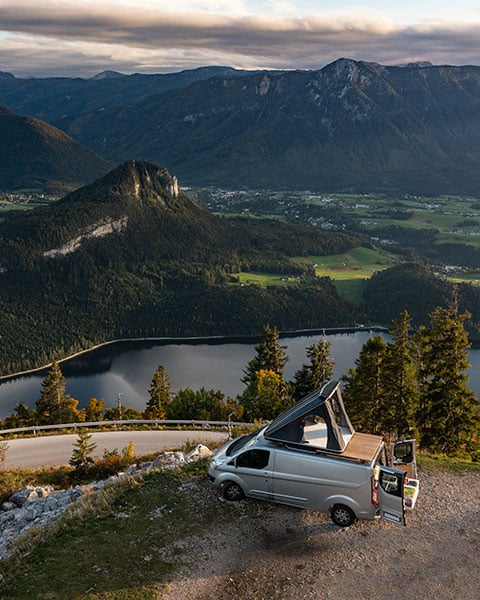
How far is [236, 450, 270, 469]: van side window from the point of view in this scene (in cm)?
2112

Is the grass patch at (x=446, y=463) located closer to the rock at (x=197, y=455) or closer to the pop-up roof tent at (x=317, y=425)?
the pop-up roof tent at (x=317, y=425)

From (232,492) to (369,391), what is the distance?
29.5 meters

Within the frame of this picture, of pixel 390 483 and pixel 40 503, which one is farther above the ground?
pixel 390 483

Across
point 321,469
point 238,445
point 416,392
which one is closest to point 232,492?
point 238,445

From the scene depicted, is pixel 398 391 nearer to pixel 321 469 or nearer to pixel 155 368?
pixel 321 469

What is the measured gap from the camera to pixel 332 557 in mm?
18641

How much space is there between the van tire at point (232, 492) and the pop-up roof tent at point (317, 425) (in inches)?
93.6

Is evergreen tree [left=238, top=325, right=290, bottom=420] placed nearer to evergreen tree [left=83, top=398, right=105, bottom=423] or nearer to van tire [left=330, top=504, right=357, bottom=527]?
evergreen tree [left=83, top=398, right=105, bottom=423]

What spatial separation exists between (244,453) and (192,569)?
467 cm

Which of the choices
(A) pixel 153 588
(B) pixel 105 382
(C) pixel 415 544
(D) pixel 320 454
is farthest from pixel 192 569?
(B) pixel 105 382

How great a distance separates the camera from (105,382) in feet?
504

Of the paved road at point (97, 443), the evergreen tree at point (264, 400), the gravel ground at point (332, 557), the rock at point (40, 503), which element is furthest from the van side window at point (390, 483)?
the evergreen tree at point (264, 400)

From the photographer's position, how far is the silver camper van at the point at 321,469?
19.8 m

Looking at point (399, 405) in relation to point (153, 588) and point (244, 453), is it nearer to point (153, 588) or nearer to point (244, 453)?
point (244, 453)
